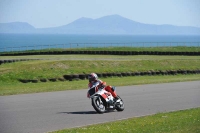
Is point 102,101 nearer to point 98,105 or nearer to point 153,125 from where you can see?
point 98,105

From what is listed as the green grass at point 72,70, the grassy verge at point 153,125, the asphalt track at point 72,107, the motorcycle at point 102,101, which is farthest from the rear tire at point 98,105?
the green grass at point 72,70

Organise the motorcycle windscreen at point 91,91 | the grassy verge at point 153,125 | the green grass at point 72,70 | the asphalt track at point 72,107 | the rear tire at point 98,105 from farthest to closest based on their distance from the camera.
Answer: the green grass at point 72,70
the motorcycle windscreen at point 91,91
the rear tire at point 98,105
the asphalt track at point 72,107
the grassy verge at point 153,125

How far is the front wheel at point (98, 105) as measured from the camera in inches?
550

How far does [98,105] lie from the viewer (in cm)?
1416

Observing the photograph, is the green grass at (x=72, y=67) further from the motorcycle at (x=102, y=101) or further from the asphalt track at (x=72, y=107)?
the motorcycle at (x=102, y=101)

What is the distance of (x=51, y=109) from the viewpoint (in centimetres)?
1445

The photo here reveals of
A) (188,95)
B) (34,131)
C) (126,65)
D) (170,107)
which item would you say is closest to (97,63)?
(126,65)

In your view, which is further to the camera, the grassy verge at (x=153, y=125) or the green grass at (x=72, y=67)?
the green grass at (x=72, y=67)

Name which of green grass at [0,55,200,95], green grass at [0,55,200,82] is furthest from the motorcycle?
green grass at [0,55,200,82]

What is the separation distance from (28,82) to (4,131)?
606 inches

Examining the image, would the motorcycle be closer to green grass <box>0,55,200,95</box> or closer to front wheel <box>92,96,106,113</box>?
front wheel <box>92,96,106,113</box>

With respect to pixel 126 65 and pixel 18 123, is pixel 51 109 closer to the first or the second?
pixel 18 123

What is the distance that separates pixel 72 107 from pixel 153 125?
4.15 meters

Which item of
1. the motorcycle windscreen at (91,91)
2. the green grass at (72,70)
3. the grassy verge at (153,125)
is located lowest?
the green grass at (72,70)
